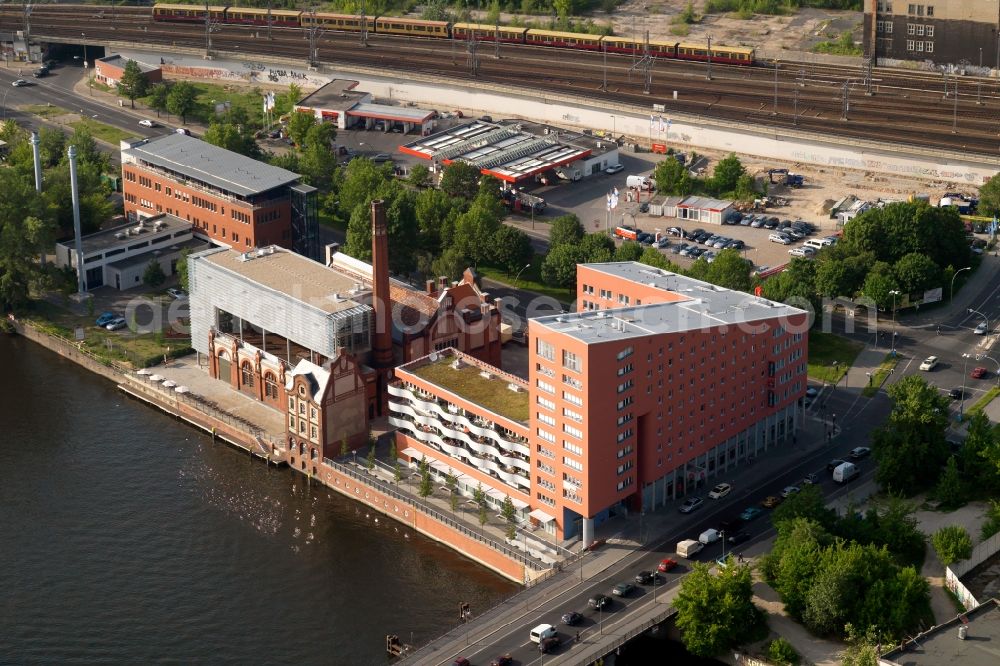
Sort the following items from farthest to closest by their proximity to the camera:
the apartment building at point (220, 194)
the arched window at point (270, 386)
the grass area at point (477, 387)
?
the apartment building at point (220, 194), the arched window at point (270, 386), the grass area at point (477, 387)

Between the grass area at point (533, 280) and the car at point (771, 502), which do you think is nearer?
the car at point (771, 502)

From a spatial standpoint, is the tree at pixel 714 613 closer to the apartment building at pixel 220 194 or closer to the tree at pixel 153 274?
the apartment building at pixel 220 194

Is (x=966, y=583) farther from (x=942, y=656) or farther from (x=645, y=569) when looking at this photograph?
(x=645, y=569)

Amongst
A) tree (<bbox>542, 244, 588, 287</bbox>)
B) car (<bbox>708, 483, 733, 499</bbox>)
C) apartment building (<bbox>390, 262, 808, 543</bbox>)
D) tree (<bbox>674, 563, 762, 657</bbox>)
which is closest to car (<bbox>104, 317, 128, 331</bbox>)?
apartment building (<bbox>390, 262, 808, 543</bbox>)

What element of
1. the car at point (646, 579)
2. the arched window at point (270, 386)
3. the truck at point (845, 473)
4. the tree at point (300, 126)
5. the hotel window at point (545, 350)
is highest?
the tree at point (300, 126)

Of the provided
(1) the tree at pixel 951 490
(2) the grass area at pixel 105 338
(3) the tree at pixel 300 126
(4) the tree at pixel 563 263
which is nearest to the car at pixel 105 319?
(2) the grass area at pixel 105 338

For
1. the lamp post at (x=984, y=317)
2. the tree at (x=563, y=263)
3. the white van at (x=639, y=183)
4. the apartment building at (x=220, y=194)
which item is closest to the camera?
the lamp post at (x=984, y=317)

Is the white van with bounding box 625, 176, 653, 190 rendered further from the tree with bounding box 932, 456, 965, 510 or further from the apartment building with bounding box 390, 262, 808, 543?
the tree with bounding box 932, 456, 965, 510
